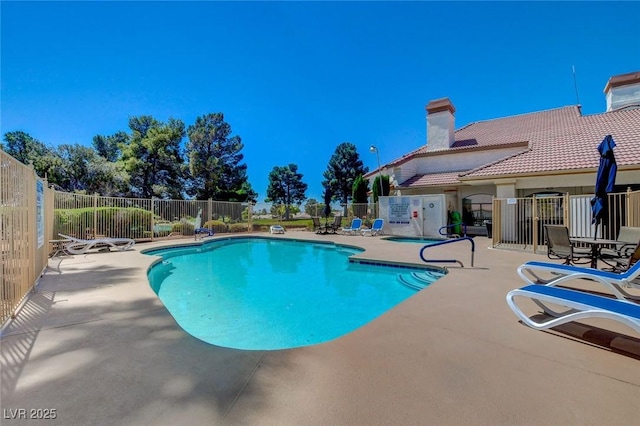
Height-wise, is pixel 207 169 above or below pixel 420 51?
below

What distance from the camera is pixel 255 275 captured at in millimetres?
8328

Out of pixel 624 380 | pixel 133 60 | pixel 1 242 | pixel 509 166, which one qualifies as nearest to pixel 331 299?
pixel 624 380

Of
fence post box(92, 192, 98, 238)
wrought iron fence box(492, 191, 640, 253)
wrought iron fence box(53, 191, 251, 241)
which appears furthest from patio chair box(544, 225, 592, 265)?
fence post box(92, 192, 98, 238)

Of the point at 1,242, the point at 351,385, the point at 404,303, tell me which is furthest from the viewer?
the point at 404,303

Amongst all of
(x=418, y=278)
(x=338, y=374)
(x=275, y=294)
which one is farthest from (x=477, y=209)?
(x=338, y=374)

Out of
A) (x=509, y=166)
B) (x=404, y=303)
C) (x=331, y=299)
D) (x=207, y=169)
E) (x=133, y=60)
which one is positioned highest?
(x=133, y=60)

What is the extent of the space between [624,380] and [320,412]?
2405mm

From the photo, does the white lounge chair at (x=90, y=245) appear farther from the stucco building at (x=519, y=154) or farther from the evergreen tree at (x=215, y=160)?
the evergreen tree at (x=215, y=160)

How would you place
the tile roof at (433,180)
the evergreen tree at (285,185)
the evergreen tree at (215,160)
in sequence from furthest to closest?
the evergreen tree at (285,185)
the evergreen tree at (215,160)
the tile roof at (433,180)

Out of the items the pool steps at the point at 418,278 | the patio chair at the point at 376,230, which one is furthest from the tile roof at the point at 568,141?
the pool steps at the point at 418,278

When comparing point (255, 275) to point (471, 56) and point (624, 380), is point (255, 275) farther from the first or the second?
point (471, 56)

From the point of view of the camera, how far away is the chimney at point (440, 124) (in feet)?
57.9

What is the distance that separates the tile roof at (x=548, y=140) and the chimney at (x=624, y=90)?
1.48 m

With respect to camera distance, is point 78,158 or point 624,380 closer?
point 624,380
